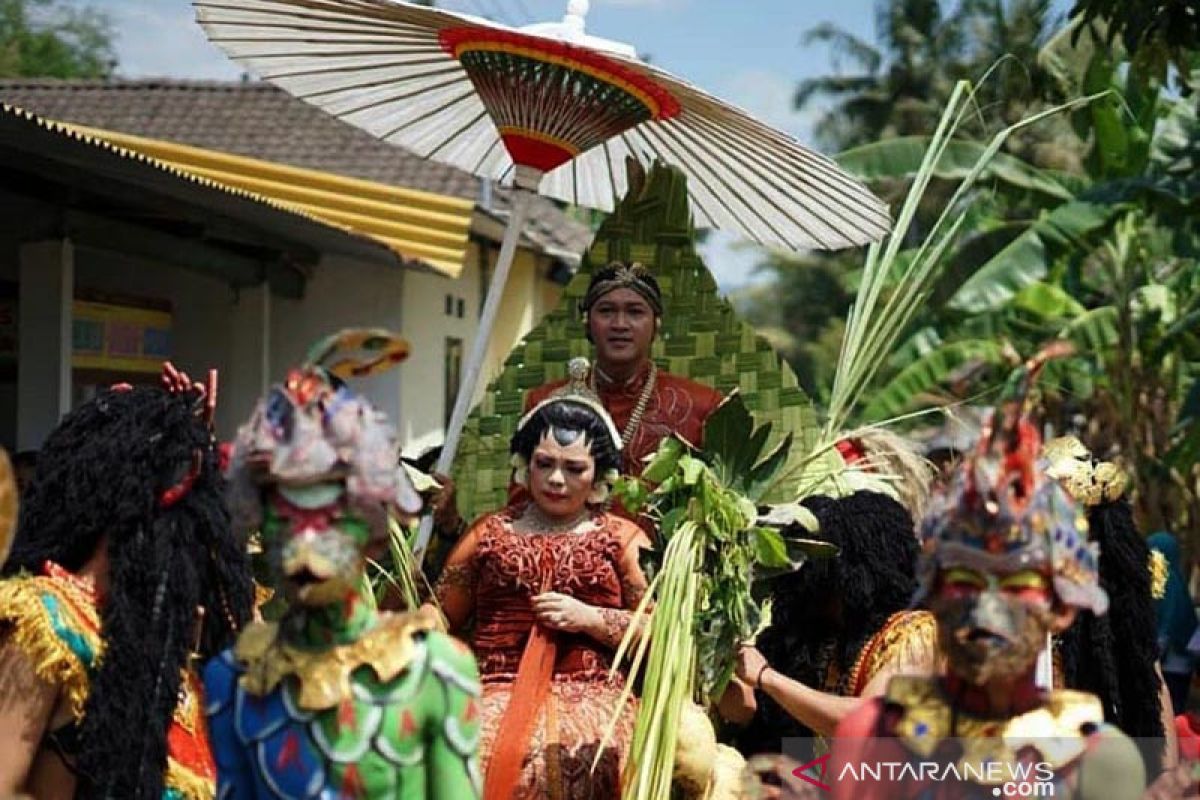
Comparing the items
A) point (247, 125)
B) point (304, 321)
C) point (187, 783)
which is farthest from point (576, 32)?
point (247, 125)

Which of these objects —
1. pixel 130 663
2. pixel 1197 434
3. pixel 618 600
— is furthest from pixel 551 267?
pixel 130 663

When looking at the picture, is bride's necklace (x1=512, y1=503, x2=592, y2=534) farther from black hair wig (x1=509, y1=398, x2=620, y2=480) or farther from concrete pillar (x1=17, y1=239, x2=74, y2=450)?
concrete pillar (x1=17, y1=239, x2=74, y2=450)

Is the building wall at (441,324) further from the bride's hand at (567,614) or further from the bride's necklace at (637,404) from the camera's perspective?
the bride's hand at (567,614)

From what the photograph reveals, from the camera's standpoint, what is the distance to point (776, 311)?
6341 cm

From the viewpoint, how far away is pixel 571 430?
15.6 feet

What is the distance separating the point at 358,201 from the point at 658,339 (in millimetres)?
8488

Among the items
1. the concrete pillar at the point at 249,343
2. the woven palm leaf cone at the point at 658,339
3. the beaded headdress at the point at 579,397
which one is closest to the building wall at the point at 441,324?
the concrete pillar at the point at 249,343

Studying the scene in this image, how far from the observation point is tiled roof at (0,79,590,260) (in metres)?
19.1

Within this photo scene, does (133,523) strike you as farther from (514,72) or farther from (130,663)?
(514,72)

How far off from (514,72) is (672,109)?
50cm

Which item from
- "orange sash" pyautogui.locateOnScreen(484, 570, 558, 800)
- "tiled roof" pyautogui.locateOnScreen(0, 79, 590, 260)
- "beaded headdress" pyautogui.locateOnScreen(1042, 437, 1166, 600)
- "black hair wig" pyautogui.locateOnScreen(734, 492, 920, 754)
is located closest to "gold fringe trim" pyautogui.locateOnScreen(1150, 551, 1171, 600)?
"beaded headdress" pyautogui.locateOnScreen(1042, 437, 1166, 600)

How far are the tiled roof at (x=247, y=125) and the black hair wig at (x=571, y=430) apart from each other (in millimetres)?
13696

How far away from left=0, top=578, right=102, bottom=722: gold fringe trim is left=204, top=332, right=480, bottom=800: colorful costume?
0.48m

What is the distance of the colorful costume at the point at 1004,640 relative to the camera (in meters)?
2.81
